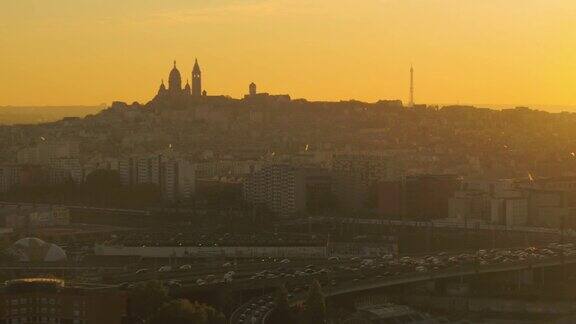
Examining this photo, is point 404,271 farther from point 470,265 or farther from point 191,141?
point 191,141

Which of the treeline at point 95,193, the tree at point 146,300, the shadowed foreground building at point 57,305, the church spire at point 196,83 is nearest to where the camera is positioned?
the shadowed foreground building at point 57,305

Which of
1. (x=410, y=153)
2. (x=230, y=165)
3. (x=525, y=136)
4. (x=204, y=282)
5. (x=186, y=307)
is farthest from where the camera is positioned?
(x=525, y=136)

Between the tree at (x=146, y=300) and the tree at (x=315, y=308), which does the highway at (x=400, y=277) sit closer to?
the tree at (x=315, y=308)

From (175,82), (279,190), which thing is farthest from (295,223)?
(175,82)

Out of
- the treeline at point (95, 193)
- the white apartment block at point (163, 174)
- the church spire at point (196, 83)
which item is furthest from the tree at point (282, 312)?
the church spire at point (196, 83)

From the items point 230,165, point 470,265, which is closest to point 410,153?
point 230,165
